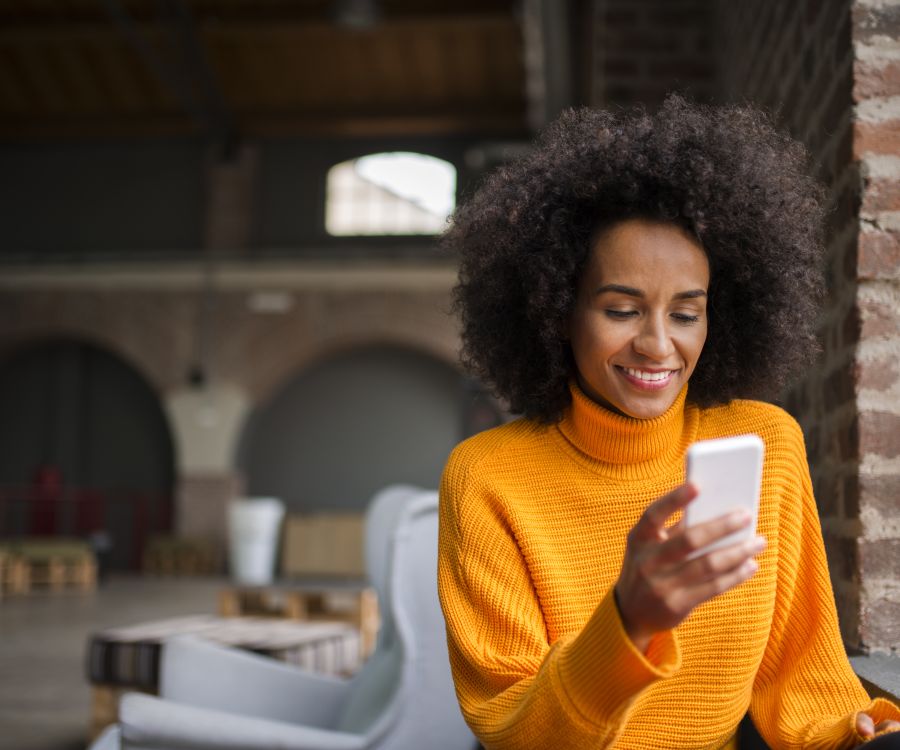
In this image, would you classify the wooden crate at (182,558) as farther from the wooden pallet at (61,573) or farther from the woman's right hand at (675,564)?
the woman's right hand at (675,564)

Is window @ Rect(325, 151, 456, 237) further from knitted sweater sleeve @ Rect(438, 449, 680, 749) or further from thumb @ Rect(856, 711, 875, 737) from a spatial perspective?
thumb @ Rect(856, 711, 875, 737)

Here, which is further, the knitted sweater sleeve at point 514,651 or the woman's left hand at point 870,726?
the woman's left hand at point 870,726

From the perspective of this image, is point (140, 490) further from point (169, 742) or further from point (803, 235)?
point (803, 235)

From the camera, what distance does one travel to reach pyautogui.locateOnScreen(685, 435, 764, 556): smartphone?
84 cm

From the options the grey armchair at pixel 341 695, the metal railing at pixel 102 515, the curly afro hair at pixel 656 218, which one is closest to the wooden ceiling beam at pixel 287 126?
the metal railing at pixel 102 515

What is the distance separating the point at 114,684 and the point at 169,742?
5.05ft

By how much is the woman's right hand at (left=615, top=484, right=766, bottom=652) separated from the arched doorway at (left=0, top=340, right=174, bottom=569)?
43.5 ft

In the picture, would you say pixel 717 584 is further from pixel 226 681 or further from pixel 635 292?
pixel 226 681

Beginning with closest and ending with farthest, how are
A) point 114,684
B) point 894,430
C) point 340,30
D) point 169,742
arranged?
point 894,430 → point 169,742 → point 114,684 → point 340,30

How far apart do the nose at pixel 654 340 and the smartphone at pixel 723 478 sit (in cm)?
31

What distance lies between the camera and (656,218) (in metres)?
1.23

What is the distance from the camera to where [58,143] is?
13.6 m

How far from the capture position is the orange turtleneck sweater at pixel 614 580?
3.87 ft

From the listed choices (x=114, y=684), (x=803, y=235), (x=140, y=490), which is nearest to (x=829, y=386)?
(x=803, y=235)
